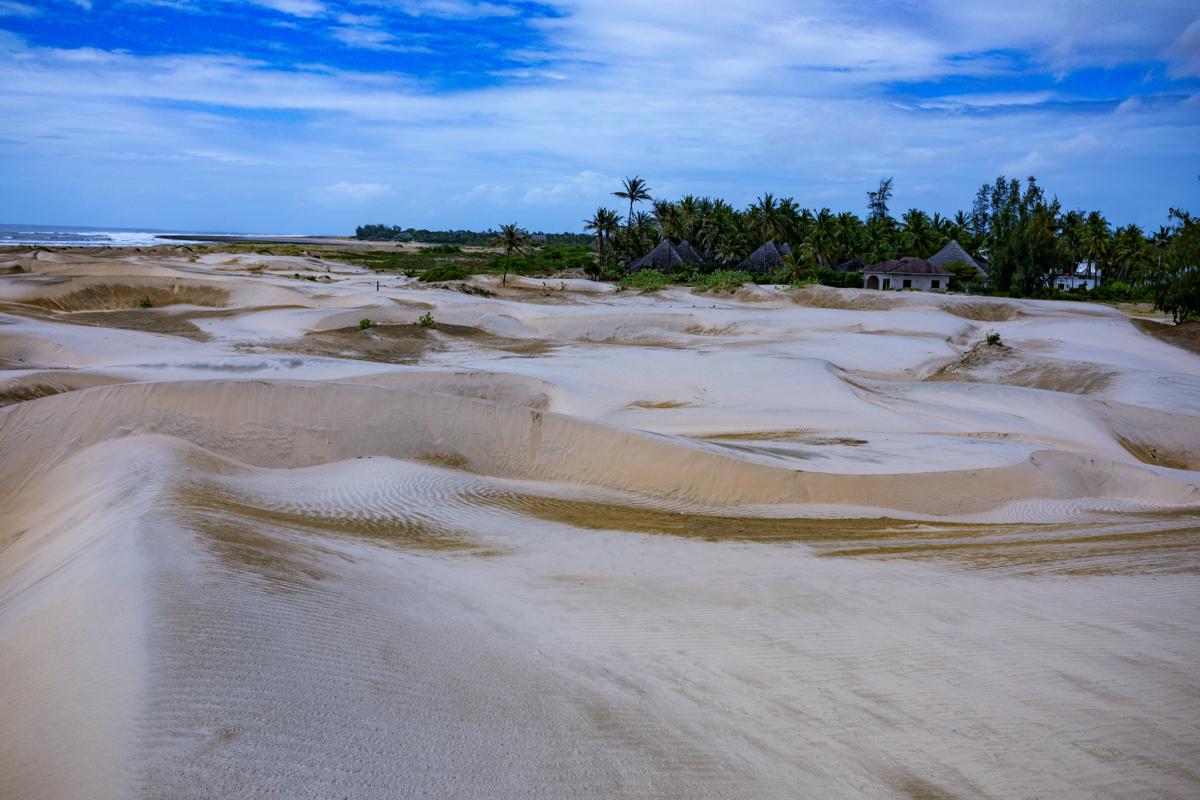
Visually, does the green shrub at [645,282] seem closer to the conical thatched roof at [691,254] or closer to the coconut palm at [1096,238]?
the conical thatched roof at [691,254]

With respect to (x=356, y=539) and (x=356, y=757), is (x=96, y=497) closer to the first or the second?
(x=356, y=539)

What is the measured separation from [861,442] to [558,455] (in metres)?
6.49

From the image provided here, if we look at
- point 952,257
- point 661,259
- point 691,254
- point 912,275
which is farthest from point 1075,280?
point 661,259

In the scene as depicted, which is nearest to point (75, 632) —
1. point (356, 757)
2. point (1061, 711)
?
point (356, 757)

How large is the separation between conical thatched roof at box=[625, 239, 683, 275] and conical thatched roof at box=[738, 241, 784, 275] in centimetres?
621

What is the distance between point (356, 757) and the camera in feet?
11.5

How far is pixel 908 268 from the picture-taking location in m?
49.7

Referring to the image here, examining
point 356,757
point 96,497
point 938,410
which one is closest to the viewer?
point 356,757

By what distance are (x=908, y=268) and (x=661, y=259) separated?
67.2 feet

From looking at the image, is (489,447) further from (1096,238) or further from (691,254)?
(1096,238)

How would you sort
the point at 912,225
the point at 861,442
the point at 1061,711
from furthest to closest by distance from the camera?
the point at 912,225
the point at 861,442
the point at 1061,711

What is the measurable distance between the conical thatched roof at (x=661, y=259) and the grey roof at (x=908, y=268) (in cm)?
1714

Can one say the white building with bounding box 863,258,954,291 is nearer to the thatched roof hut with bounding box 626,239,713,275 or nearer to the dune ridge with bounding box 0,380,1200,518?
the thatched roof hut with bounding box 626,239,713,275

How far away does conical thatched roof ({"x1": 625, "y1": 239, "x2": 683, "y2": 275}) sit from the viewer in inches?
2398
